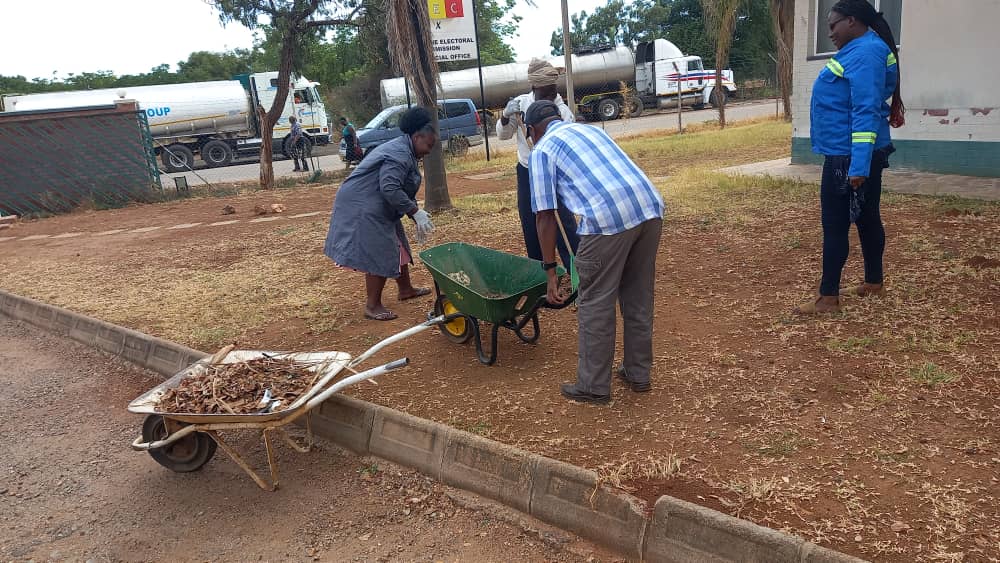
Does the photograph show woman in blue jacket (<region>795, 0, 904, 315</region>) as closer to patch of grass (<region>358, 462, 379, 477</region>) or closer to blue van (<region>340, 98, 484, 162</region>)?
patch of grass (<region>358, 462, 379, 477</region>)

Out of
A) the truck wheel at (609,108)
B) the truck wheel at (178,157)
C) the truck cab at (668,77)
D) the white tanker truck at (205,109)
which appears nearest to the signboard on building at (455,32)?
the white tanker truck at (205,109)

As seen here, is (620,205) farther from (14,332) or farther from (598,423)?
(14,332)

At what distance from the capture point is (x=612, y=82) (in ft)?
107

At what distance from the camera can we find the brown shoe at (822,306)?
4.63 metres

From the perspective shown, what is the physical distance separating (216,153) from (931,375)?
1004 inches

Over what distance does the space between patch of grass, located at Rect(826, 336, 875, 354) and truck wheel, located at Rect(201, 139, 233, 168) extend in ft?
81.0

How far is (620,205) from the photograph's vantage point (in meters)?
3.38

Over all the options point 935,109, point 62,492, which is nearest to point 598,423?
point 62,492

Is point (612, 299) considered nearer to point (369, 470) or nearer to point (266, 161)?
point (369, 470)

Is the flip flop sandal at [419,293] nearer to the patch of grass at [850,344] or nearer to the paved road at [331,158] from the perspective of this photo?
the patch of grass at [850,344]

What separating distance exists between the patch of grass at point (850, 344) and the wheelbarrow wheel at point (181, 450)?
342cm

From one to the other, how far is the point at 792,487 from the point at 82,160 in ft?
50.8

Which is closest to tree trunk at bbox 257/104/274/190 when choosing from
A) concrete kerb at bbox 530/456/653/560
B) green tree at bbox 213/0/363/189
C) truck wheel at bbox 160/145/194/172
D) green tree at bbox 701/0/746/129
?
green tree at bbox 213/0/363/189

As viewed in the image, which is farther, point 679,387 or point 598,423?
point 679,387
